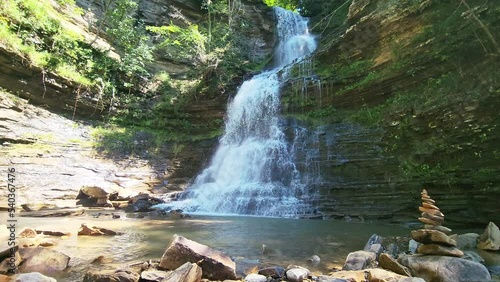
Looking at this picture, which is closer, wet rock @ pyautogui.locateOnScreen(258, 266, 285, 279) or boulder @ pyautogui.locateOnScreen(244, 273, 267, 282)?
boulder @ pyautogui.locateOnScreen(244, 273, 267, 282)

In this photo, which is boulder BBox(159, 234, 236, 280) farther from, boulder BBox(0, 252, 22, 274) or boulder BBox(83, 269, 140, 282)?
boulder BBox(0, 252, 22, 274)

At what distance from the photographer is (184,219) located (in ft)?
32.8

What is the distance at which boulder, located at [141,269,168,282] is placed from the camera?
3744 millimetres

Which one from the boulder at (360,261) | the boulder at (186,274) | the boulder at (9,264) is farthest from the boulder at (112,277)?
the boulder at (360,261)

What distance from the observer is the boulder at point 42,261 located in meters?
4.16

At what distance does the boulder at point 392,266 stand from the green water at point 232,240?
709mm

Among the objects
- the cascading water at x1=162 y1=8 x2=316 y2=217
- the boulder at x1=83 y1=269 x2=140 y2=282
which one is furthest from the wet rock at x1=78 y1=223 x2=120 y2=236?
the cascading water at x1=162 y1=8 x2=316 y2=217

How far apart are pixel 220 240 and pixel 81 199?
26.7ft

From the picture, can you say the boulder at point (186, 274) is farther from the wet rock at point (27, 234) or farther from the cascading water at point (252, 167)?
the cascading water at point (252, 167)

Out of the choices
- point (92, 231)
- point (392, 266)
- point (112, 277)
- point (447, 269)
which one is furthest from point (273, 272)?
point (92, 231)

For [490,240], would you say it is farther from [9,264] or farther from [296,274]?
[9,264]

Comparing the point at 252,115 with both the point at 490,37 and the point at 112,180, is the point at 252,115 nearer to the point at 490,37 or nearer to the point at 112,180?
the point at 112,180

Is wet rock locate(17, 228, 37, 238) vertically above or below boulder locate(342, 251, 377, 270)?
above

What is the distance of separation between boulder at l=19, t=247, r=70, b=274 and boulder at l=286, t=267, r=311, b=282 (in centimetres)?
295
